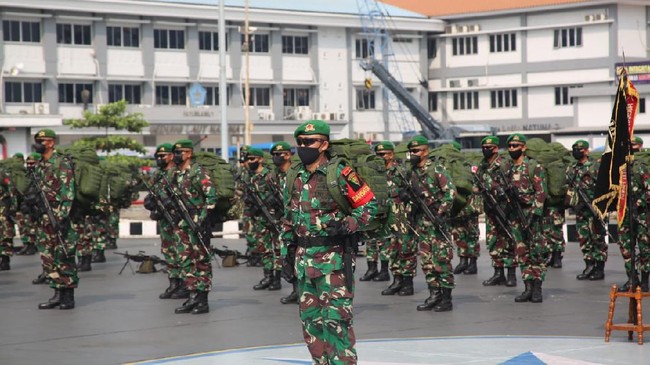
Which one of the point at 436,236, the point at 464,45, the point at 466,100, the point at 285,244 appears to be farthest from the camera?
the point at 466,100

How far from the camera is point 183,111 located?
7100cm

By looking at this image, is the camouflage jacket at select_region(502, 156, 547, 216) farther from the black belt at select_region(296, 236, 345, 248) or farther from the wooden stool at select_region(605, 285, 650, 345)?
the black belt at select_region(296, 236, 345, 248)

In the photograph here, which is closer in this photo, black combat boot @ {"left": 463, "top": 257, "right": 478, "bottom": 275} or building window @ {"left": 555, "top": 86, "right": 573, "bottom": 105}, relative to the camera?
black combat boot @ {"left": 463, "top": 257, "right": 478, "bottom": 275}

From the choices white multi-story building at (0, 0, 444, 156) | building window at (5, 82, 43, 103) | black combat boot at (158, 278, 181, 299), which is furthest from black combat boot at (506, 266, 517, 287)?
building window at (5, 82, 43, 103)

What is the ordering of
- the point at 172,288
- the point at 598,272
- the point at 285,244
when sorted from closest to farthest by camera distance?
1. the point at 285,244
2. the point at 172,288
3. the point at 598,272

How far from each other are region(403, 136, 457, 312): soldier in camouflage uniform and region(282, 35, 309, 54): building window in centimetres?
6101

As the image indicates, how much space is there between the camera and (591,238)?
65.5 ft

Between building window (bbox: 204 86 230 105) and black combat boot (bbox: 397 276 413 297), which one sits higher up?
building window (bbox: 204 86 230 105)

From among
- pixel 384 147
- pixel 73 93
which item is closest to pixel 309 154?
pixel 384 147

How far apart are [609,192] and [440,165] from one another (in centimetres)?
342

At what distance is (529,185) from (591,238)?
3.91m

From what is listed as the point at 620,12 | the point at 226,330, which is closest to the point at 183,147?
the point at 226,330

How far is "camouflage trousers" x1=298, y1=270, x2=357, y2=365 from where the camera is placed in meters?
9.85

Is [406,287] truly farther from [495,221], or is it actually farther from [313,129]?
[313,129]
